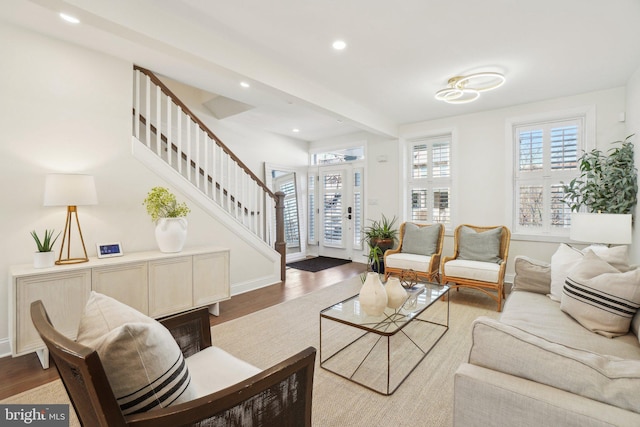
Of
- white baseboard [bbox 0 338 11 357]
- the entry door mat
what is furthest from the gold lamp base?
the entry door mat

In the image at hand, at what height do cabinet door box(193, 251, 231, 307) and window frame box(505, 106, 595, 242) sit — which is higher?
window frame box(505, 106, 595, 242)

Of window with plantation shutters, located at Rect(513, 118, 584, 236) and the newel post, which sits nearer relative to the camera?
window with plantation shutters, located at Rect(513, 118, 584, 236)

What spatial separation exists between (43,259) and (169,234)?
0.96 m

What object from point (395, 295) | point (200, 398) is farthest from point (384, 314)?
point (200, 398)

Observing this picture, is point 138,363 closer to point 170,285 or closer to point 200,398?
point 200,398

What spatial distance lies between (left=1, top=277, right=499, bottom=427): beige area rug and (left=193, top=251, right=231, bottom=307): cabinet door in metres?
0.40

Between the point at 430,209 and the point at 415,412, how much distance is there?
3950 millimetres

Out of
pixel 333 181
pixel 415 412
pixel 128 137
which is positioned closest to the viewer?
pixel 415 412

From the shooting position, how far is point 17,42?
8.25 feet

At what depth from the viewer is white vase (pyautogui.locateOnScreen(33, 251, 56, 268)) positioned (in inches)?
92.1

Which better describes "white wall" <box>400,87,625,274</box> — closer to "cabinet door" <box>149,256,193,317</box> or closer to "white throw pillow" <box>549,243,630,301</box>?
"white throw pillow" <box>549,243,630,301</box>

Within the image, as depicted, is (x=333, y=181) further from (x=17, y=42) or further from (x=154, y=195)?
(x=17, y=42)

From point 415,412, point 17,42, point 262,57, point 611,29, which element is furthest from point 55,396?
point 611,29

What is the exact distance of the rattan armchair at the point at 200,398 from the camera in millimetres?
735
